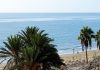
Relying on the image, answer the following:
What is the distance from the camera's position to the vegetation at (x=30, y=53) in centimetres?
3550

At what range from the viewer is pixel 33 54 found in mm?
35438

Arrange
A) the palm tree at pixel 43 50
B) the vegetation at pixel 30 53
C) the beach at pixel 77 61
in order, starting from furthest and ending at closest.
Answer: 1. the beach at pixel 77 61
2. the palm tree at pixel 43 50
3. the vegetation at pixel 30 53

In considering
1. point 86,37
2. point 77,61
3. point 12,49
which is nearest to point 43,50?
point 12,49

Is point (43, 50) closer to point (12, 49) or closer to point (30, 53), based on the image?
point (30, 53)

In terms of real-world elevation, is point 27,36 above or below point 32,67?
above

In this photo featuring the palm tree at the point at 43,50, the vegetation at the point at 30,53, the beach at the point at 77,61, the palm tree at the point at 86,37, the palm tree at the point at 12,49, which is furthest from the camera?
the palm tree at the point at 86,37

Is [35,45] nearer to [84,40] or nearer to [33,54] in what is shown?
[33,54]

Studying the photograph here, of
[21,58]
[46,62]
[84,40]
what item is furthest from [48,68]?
[84,40]

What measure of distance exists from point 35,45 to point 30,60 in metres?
3.02

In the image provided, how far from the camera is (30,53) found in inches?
1388

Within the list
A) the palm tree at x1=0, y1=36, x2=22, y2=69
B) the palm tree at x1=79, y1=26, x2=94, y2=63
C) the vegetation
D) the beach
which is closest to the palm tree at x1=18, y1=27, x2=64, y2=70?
the vegetation

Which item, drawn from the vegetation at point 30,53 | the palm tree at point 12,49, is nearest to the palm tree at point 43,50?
the vegetation at point 30,53

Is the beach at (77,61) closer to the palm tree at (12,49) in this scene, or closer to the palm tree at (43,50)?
the palm tree at (43,50)

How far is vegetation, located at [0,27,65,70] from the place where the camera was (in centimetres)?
3550
